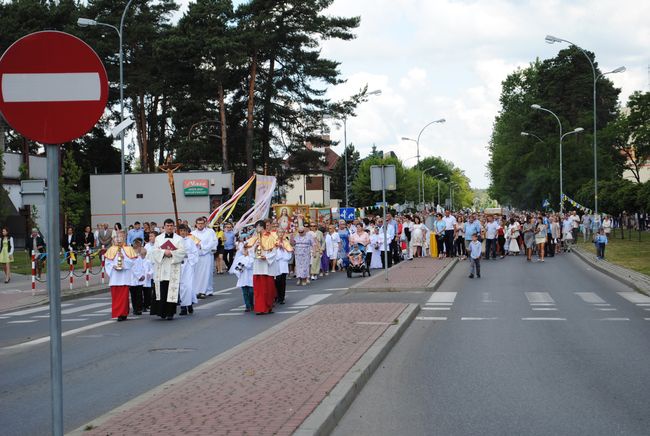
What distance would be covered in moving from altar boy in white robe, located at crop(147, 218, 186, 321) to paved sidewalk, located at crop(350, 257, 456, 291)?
5.40 m

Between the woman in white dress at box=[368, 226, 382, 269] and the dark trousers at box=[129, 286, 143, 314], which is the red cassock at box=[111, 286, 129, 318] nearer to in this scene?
the dark trousers at box=[129, 286, 143, 314]

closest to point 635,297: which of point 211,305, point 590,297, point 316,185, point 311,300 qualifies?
point 590,297

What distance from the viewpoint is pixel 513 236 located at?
38844mm

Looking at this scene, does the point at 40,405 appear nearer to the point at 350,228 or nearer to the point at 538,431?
the point at 538,431

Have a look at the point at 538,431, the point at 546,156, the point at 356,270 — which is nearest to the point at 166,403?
the point at 538,431

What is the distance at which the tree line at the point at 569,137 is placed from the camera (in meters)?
75.6

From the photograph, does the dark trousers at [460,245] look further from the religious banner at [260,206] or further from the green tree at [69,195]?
the green tree at [69,195]

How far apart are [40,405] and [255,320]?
298 inches

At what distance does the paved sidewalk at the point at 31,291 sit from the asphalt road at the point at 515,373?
1032 cm

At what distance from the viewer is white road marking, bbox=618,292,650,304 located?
18.3 m

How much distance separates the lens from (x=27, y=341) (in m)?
14.2

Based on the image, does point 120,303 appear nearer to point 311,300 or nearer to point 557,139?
point 311,300

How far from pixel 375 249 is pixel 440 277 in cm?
740

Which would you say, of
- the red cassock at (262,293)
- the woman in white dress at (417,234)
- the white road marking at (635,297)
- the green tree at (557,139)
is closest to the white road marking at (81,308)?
the red cassock at (262,293)
